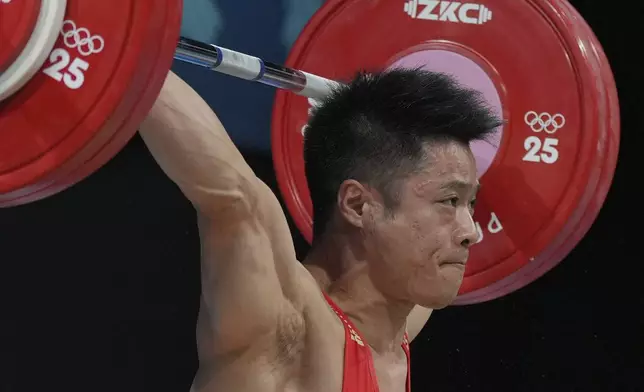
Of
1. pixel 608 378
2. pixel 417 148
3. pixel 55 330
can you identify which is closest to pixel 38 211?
pixel 55 330

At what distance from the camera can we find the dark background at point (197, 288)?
228 centimetres

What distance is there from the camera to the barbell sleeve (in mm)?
1548

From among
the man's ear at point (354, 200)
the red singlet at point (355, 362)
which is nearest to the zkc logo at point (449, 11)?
the man's ear at point (354, 200)

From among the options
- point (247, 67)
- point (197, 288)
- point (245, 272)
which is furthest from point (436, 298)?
point (197, 288)

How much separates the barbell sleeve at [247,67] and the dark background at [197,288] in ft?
2.23

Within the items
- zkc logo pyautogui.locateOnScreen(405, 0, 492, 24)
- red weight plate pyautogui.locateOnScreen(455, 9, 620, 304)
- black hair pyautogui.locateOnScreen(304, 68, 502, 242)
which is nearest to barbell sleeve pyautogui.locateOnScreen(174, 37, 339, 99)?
black hair pyautogui.locateOnScreen(304, 68, 502, 242)

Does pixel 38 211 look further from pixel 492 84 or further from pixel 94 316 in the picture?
pixel 492 84

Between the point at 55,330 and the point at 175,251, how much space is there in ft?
1.31

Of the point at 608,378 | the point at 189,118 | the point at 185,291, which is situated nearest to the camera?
the point at 189,118

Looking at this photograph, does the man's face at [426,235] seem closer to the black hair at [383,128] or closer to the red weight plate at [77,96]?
the black hair at [383,128]

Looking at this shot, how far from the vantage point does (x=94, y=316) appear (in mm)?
2355

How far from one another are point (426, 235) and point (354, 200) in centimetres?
15

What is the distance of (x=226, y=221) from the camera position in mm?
1419

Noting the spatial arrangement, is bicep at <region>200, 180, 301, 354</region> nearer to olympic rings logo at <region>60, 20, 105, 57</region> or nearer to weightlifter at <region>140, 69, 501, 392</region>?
weightlifter at <region>140, 69, 501, 392</region>
